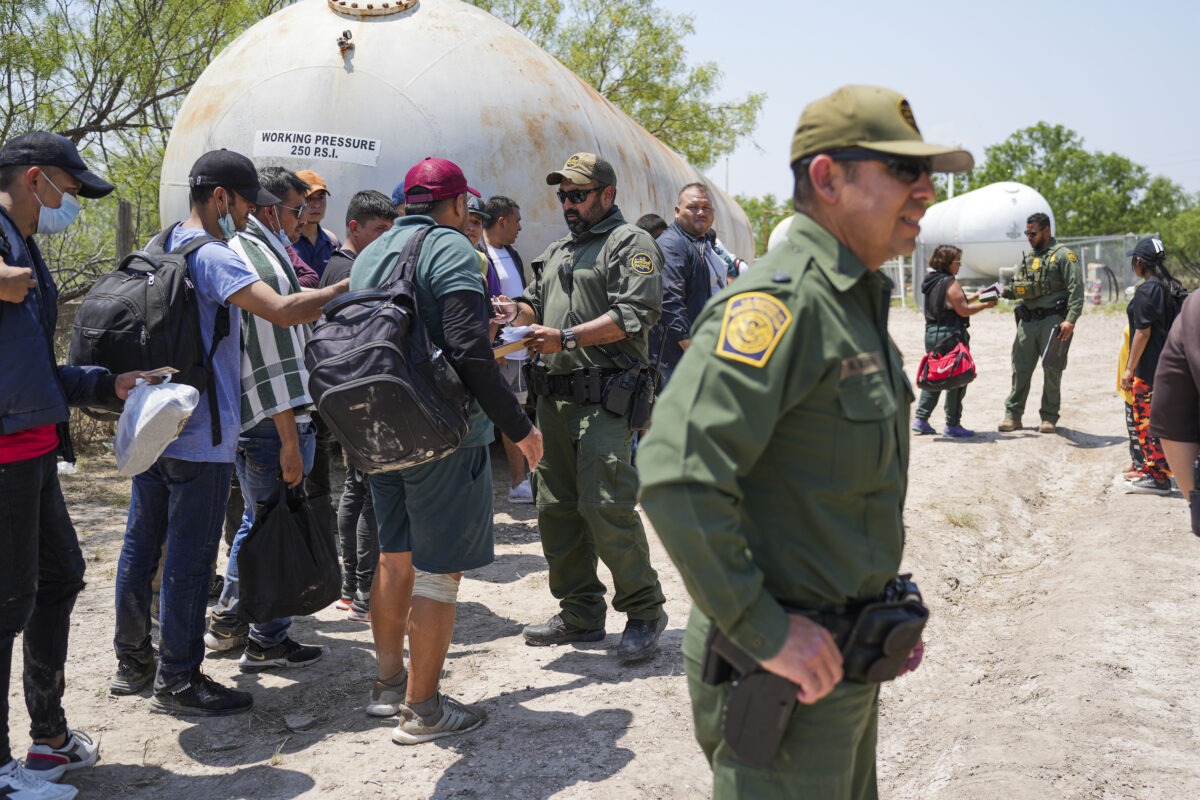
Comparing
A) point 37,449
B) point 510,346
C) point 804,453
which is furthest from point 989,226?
point 804,453

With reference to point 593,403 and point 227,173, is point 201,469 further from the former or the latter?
point 593,403

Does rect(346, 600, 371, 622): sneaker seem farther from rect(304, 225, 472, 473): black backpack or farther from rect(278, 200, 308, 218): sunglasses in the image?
rect(278, 200, 308, 218): sunglasses

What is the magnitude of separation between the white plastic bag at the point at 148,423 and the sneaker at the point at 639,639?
207 centimetres

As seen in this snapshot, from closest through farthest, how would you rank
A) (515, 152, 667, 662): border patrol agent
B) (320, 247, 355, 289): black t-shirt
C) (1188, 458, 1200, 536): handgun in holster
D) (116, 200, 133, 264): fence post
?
1. (1188, 458, 1200, 536): handgun in holster
2. (515, 152, 667, 662): border patrol agent
3. (320, 247, 355, 289): black t-shirt
4. (116, 200, 133, 264): fence post

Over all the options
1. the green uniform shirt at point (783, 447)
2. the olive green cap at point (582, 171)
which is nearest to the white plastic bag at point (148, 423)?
the olive green cap at point (582, 171)

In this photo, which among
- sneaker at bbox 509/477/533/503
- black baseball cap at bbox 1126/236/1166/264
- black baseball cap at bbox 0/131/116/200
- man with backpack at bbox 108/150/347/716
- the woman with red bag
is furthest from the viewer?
the woman with red bag

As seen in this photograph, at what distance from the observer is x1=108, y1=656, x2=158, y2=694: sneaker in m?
3.95

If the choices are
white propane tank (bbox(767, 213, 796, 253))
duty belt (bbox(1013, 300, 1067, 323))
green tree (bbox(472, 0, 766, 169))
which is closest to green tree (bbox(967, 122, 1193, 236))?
white propane tank (bbox(767, 213, 796, 253))

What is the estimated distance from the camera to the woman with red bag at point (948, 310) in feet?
31.5

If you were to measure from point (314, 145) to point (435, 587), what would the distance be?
3706 millimetres

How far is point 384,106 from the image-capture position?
623 centimetres

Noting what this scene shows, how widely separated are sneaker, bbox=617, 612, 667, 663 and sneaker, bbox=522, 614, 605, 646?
0.68 feet

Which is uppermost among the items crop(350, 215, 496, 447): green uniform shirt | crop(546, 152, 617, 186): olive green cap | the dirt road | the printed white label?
the printed white label

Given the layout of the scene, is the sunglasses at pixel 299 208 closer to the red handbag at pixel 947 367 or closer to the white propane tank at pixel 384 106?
the white propane tank at pixel 384 106
